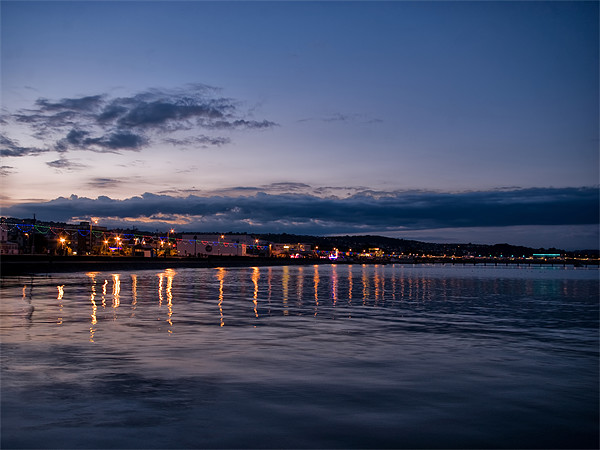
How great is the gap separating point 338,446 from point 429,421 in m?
1.85

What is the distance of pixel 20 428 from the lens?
24.8 feet

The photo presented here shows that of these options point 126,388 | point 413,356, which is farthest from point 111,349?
point 413,356

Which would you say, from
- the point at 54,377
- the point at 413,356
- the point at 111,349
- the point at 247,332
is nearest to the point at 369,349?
the point at 413,356

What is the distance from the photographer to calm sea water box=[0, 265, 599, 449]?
24.9 feet

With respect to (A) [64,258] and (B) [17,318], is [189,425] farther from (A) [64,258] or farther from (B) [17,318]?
(A) [64,258]

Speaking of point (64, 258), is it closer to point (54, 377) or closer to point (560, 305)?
point (560, 305)

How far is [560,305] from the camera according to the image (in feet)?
101

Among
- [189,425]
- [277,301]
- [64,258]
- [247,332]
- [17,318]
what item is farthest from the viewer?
[64,258]

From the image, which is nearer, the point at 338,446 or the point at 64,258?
the point at 338,446

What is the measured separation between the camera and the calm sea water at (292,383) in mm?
7582

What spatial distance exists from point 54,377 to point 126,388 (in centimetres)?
172

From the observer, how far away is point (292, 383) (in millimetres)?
10453

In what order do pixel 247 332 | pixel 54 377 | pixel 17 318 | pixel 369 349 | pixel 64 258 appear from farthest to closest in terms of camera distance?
pixel 64 258 → pixel 17 318 → pixel 247 332 → pixel 369 349 → pixel 54 377

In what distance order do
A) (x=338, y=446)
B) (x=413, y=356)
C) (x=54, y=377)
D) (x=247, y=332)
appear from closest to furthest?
(x=338, y=446) → (x=54, y=377) → (x=413, y=356) → (x=247, y=332)
